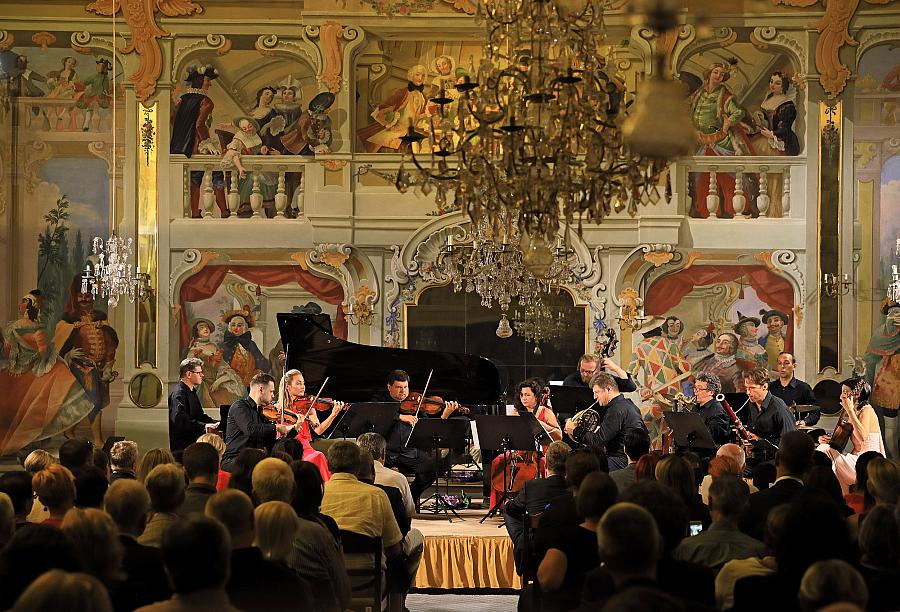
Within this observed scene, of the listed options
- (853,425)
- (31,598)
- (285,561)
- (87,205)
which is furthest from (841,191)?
(31,598)

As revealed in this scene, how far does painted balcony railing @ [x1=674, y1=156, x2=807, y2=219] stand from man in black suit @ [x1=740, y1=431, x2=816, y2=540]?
27.3 ft

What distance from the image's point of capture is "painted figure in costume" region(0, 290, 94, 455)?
1366 cm

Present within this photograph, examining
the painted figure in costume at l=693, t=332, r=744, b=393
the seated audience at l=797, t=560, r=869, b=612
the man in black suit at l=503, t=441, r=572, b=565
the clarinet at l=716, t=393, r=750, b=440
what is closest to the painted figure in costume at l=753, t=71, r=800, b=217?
the painted figure in costume at l=693, t=332, r=744, b=393

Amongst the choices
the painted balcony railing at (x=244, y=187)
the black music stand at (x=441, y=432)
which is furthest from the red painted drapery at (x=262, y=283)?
the black music stand at (x=441, y=432)

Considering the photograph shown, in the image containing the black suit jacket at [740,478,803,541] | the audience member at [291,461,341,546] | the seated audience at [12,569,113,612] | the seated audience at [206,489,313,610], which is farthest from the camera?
the black suit jacket at [740,478,803,541]

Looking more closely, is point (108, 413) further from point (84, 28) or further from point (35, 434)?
point (84, 28)

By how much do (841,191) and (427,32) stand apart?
518 cm

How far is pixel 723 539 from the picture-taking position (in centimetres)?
A: 465

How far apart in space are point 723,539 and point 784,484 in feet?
3.16

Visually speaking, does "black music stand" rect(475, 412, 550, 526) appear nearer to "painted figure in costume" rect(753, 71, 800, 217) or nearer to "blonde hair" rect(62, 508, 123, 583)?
"blonde hair" rect(62, 508, 123, 583)

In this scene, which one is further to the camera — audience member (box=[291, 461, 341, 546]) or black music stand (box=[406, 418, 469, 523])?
black music stand (box=[406, 418, 469, 523])

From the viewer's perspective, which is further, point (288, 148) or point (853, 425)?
point (288, 148)

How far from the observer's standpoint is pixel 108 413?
13.7 metres

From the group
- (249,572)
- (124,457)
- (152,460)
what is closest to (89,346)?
(124,457)
